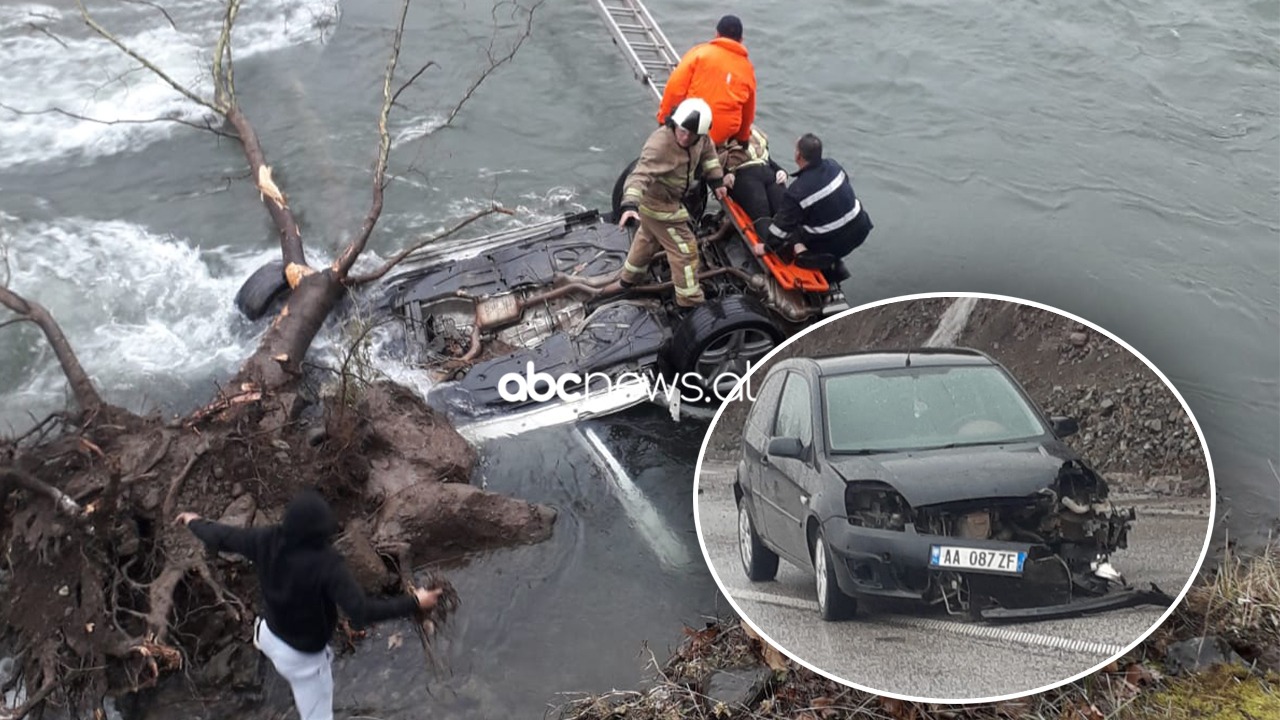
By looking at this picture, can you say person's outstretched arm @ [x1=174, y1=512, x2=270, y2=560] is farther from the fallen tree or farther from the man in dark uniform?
the man in dark uniform

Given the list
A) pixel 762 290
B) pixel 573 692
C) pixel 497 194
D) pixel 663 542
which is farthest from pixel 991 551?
pixel 497 194

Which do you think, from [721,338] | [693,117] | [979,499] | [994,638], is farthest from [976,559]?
[693,117]

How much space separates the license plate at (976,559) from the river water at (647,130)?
347 cm

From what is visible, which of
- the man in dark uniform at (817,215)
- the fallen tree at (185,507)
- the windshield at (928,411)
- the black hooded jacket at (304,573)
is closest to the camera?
the windshield at (928,411)

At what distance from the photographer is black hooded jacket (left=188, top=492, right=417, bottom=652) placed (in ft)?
13.1

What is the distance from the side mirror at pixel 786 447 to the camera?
355 cm

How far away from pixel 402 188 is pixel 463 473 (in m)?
4.63

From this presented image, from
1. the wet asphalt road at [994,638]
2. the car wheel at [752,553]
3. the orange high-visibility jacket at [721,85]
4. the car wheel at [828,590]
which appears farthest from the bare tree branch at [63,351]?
the wet asphalt road at [994,638]

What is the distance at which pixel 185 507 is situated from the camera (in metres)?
5.64

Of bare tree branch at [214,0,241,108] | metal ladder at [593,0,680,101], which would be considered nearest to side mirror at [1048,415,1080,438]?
metal ladder at [593,0,680,101]

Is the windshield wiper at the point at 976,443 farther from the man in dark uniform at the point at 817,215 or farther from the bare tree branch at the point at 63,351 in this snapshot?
the bare tree branch at the point at 63,351

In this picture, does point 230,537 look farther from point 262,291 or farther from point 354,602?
point 262,291

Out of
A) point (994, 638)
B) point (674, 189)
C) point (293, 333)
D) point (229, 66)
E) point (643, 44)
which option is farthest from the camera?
point (643, 44)

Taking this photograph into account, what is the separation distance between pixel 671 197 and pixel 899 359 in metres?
3.66
